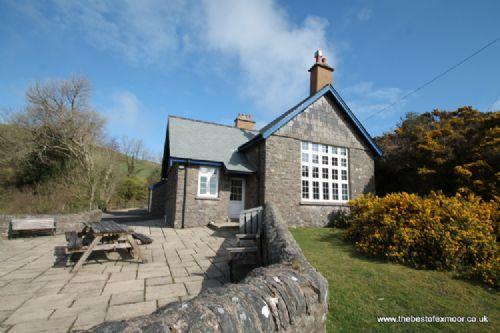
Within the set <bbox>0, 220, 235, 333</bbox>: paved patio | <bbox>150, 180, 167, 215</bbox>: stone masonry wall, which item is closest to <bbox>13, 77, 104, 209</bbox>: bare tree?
<bbox>150, 180, 167, 215</bbox>: stone masonry wall

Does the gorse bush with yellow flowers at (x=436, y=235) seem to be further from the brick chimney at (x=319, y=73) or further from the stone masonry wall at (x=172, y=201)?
the brick chimney at (x=319, y=73)

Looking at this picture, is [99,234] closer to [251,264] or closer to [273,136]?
[251,264]

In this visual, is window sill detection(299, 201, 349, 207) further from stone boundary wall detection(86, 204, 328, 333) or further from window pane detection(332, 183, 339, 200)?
stone boundary wall detection(86, 204, 328, 333)

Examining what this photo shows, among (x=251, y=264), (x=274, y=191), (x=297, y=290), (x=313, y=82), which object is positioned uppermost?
(x=313, y=82)

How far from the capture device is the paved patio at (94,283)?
11.0ft

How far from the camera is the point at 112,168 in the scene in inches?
891

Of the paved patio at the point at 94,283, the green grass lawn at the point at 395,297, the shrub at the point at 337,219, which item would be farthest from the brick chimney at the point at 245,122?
the green grass lawn at the point at 395,297

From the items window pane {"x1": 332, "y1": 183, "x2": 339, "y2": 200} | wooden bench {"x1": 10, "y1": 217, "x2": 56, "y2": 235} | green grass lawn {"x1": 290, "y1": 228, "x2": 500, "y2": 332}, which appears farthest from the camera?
window pane {"x1": 332, "y1": 183, "x2": 339, "y2": 200}

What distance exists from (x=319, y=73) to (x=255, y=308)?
13899 millimetres

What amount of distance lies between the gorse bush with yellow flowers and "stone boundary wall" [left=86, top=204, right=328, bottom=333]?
4454 mm

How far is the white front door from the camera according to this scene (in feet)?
40.7

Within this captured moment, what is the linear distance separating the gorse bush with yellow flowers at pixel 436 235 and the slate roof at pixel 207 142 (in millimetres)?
6408

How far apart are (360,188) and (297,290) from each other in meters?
12.3

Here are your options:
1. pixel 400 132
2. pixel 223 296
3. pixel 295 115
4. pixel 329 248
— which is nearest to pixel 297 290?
pixel 223 296
